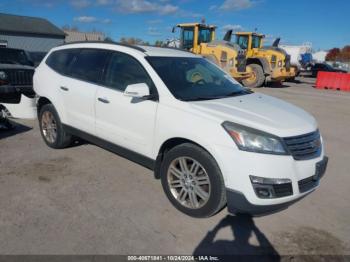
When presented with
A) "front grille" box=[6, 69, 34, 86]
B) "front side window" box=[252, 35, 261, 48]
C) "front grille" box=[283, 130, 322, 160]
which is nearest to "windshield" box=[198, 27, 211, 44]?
"front side window" box=[252, 35, 261, 48]

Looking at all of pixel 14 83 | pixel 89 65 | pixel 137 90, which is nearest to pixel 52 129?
pixel 89 65

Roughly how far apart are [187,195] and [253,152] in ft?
3.29

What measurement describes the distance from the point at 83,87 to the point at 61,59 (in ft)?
3.47

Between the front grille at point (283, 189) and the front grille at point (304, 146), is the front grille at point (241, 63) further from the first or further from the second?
the front grille at point (283, 189)

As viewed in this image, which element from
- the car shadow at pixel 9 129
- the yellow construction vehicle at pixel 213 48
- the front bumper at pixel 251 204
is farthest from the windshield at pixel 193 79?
the yellow construction vehicle at pixel 213 48

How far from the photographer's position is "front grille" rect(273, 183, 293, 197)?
310 cm

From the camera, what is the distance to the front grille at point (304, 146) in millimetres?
3209

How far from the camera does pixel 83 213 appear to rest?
3.59 m

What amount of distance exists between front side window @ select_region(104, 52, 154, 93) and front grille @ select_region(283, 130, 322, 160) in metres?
1.76

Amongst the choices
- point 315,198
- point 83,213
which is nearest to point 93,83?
point 83,213

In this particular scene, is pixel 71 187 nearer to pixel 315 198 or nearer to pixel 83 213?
pixel 83 213

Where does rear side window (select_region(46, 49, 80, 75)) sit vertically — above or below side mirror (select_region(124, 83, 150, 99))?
above

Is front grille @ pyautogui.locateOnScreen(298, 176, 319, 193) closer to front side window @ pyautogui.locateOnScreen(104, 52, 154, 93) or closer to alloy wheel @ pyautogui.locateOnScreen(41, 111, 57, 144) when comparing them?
front side window @ pyautogui.locateOnScreen(104, 52, 154, 93)

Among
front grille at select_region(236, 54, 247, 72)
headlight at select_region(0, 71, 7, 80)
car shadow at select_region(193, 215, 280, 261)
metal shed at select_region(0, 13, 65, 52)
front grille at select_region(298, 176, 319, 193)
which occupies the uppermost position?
metal shed at select_region(0, 13, 65, 52)
